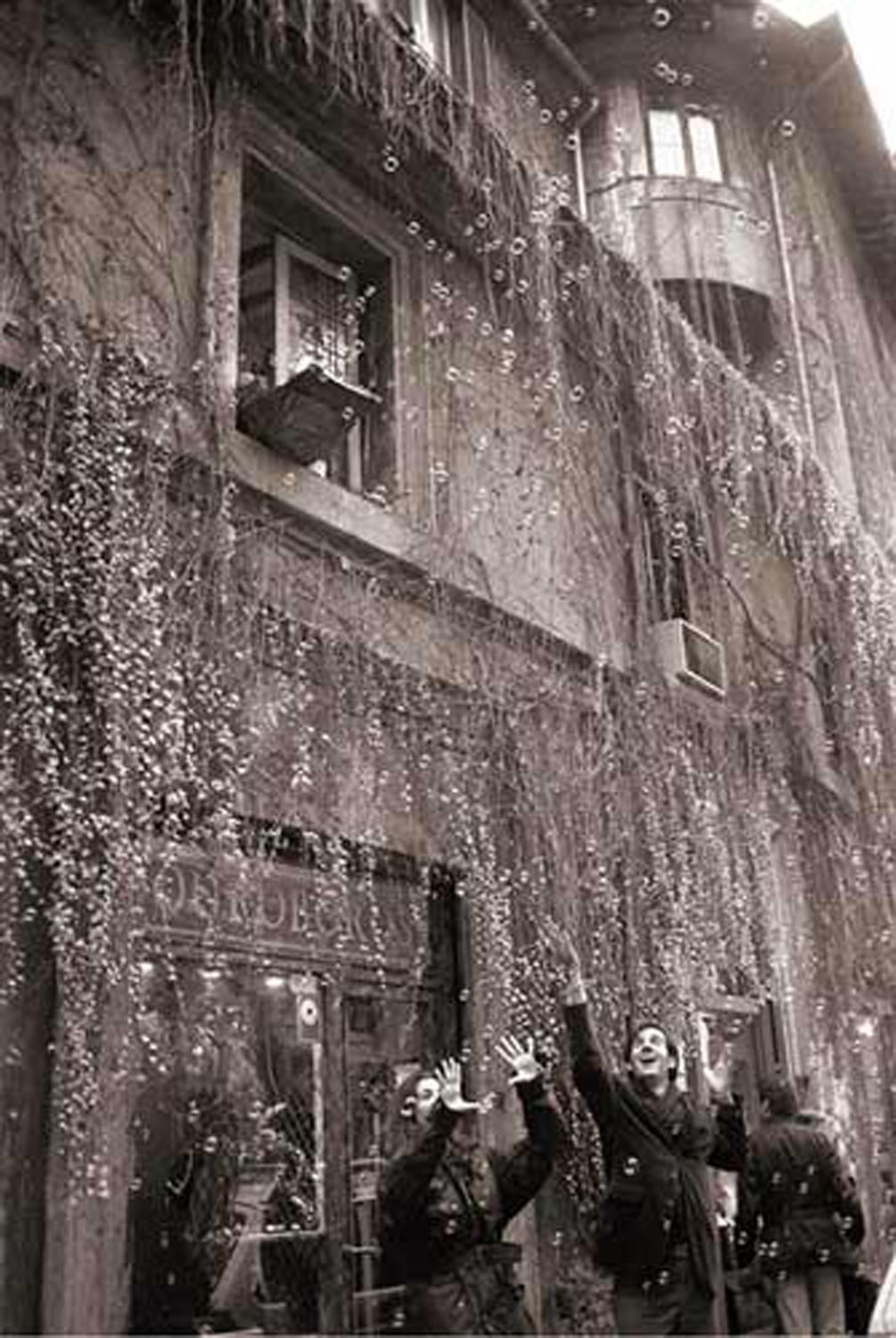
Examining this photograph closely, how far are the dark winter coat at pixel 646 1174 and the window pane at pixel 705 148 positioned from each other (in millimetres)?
11675

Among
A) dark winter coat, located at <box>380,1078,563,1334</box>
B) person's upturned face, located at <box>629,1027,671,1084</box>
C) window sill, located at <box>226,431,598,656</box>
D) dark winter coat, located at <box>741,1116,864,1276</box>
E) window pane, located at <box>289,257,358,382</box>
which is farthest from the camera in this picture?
window pane, located at <box>289,257,358,382</box>

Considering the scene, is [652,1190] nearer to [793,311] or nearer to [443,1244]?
[443,1244]

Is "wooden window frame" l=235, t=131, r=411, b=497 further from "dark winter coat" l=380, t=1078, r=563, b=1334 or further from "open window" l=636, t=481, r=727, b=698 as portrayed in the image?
"dark winter coat" l=380, t=1078, r=563, b=1334

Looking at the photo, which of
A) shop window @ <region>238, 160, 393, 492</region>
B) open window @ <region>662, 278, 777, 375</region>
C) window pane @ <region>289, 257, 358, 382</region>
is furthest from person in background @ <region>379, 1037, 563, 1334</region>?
open window @ <region>662, 278, 777, 375</region>

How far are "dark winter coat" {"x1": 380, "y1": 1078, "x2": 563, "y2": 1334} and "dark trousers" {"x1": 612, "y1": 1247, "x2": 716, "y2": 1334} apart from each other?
0.46 m

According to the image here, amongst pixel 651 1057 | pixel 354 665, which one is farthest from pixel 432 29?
pixel 651 1057

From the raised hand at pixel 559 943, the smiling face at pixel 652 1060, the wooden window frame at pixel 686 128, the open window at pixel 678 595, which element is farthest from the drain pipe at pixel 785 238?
the smiling face at pixel 652 1060

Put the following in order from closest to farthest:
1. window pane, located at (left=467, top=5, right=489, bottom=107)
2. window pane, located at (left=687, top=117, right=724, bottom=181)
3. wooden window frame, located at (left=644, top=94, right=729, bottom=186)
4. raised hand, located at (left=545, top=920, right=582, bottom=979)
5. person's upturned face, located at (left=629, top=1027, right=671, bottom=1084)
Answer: person's upturned face, located at (left=629, top=1027, right=671, bottom=1084)
raised hand, located at (left=545, top=920, right=582, bottom=979)
window pane, located at (left=467, top=5, right=489, bottom=107)
wooden window frame, located at (left=644, top=94, right=729, bottom=186)
window pane, located at (left=687, top=117, right=724, bottom=181)

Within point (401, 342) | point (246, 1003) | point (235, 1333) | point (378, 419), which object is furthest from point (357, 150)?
point (235, 1333)

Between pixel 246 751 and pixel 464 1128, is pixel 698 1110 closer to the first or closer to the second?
pixel 464 1128

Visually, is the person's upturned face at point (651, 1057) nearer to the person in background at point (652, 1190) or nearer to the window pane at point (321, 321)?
the person in background at point (652, 1190)

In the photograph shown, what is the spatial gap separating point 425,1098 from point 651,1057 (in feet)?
3.20

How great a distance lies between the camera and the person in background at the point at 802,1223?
596cm

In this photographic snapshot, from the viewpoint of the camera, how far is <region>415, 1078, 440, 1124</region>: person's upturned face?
4.54 meters
